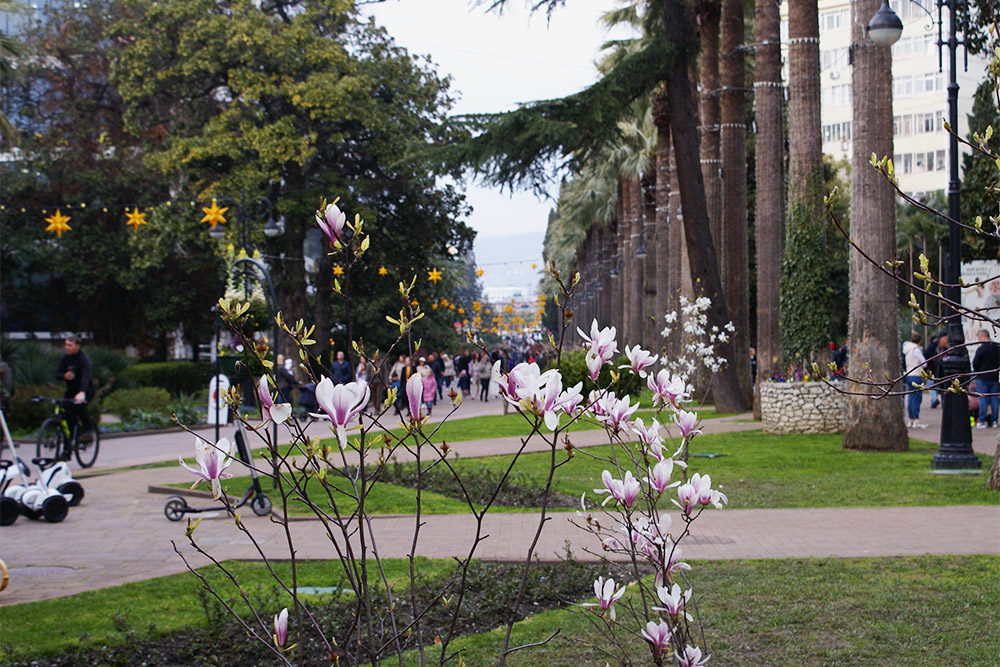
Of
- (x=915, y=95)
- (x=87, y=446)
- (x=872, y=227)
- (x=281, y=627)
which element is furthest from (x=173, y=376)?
(x=915, y=95)

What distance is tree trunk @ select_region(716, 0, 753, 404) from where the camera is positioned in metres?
24.4

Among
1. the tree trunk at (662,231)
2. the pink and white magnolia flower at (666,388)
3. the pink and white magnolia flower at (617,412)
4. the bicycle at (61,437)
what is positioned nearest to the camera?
the pink and white magnolia flower at (617,412)

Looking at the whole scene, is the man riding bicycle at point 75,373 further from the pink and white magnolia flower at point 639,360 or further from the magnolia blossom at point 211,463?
the pink and white magnolia flower at point 639,360

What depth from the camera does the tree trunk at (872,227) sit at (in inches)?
578

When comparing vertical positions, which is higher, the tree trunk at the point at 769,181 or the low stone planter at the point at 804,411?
the tree trunk at the point at 769,181

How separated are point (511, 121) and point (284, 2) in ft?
63.8

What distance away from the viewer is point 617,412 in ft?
12.0

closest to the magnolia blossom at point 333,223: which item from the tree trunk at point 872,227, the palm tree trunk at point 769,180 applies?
the tree trunk at point 872,227

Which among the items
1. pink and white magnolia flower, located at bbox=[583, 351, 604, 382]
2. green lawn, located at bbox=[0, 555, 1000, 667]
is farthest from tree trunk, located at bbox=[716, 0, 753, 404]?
pink and white magnolia flower, located at bbox=[583, 351, 604, 382]

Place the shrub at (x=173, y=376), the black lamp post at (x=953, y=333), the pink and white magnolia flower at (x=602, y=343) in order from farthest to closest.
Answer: the shrub at (x=173, y=376), the black lamp post at (x=953, y=333), the pink and white magnolia flower at (x=602, y=343)

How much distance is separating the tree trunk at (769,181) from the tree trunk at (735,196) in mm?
2816

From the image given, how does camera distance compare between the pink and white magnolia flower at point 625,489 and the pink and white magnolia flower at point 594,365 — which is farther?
the pink and white magnolia flower at point 625,489

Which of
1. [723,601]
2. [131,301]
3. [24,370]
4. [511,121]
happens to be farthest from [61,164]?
[723,601]

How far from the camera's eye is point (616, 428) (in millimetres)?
3688
